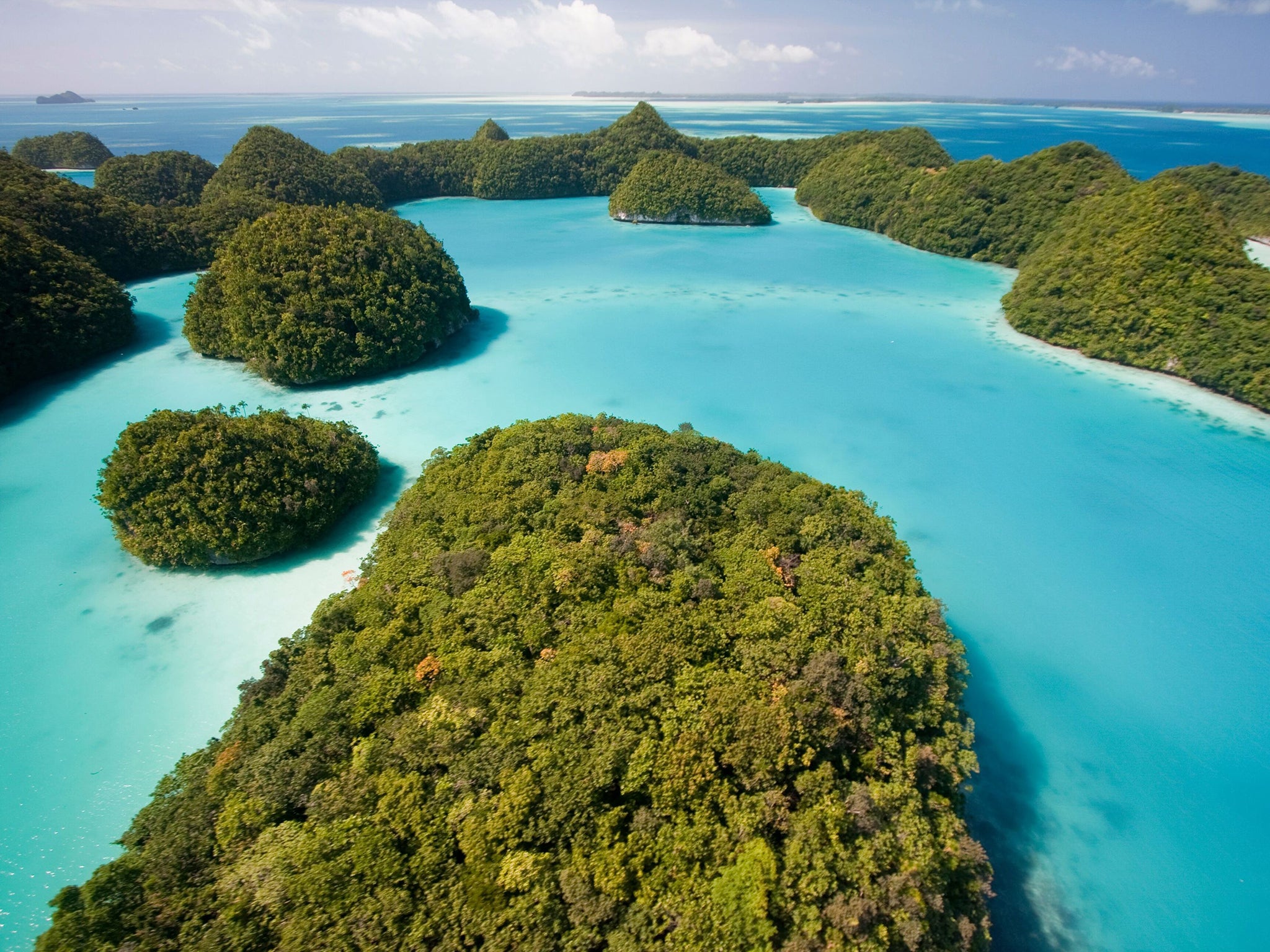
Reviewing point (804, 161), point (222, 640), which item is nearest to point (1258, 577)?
point (222, 640)

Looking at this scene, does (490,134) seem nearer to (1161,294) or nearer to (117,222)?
(117,222)

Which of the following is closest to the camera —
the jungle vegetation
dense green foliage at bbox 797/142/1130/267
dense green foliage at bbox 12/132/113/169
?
the jungle vegetation

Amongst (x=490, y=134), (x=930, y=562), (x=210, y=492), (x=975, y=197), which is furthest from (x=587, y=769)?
(x=490, y=134)

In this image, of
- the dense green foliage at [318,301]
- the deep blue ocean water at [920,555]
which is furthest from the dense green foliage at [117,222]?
the dense green foliage at [318,301]

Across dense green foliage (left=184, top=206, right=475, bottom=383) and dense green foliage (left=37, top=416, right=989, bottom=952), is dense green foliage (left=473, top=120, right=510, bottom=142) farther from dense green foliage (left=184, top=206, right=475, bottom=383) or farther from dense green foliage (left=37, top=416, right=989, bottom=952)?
dense green foliage (left=37, top=416, right=989, bottom=952)

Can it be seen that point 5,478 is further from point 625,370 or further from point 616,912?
point 616,912

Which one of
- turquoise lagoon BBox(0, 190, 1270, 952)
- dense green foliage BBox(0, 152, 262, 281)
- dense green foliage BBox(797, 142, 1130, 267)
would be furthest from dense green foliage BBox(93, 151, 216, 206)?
dense green foliage BBox(797, 142, 1130, 267)

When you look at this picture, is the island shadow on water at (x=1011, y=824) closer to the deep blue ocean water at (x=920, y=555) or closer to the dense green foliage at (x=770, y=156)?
the deep blue ocean water at (x=920, y=555)
